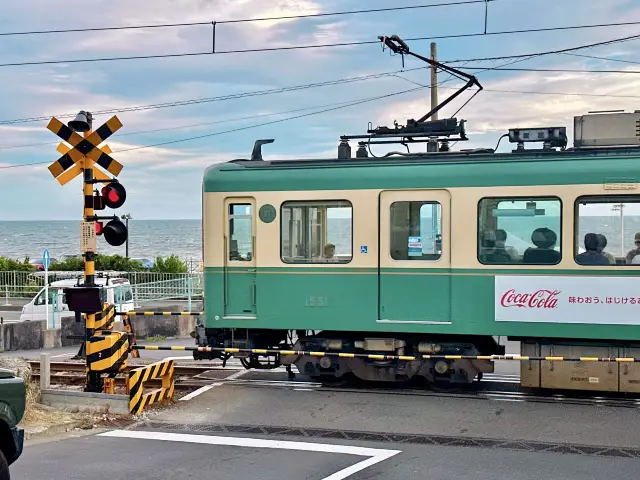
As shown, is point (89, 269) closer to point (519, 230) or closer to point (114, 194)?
point (114, 194)

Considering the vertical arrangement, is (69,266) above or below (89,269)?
below

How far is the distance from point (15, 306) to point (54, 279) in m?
2.88

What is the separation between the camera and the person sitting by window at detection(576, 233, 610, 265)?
11.0 metres

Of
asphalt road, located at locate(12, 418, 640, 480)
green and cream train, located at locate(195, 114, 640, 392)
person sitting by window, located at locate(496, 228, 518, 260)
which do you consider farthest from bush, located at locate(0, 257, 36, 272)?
person sitting by window, located at locate(496, 228, 518, 260)

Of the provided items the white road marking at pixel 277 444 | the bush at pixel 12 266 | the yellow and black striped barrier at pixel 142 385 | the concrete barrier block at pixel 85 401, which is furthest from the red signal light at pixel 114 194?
the bush at pixel 12 266

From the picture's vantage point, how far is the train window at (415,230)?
38.4 feet

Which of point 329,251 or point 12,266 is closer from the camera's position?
point 329,251

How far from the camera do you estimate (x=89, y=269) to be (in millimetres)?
11148

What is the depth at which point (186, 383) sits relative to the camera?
41.6 feet

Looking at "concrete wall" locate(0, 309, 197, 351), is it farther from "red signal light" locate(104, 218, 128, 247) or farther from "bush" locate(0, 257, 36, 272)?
"bush" locate(0, 257, 36, 272)

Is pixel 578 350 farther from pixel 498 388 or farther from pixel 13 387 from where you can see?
pixel 13 387

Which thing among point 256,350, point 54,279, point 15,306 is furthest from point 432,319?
point 15,306

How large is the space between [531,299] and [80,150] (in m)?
6.97

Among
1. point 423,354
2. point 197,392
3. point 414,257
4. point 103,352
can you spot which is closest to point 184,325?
point 197,392
